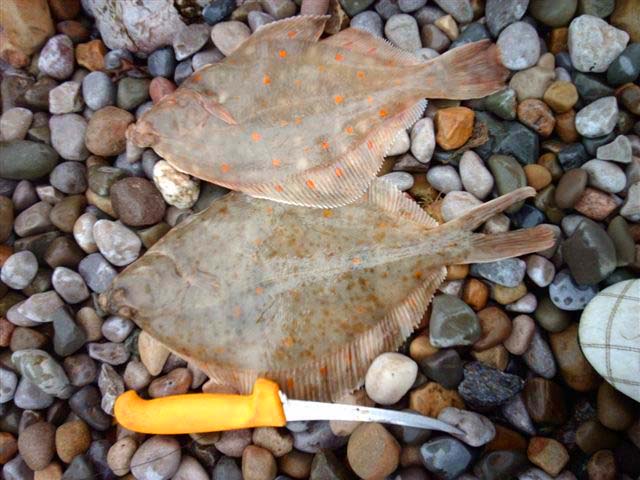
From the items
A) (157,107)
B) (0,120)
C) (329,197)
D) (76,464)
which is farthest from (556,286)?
(0,120)

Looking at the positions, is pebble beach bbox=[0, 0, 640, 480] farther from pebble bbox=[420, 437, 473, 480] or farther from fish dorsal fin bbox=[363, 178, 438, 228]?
fish dorsal fin bbox=[363, 178, 438, 228]

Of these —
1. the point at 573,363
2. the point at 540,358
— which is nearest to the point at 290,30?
the point at 540,358

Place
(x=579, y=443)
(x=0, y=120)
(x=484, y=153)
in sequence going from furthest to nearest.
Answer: (x=0, y=120)
(x=484, y=153)
(x=579, y=443)

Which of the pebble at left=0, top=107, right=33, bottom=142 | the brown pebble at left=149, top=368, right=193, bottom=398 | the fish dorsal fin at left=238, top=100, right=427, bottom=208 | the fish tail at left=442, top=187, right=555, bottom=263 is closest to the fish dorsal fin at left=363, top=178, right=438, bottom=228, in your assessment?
the fish dorsal fin at left=238, top=100, right=427, bottom=208

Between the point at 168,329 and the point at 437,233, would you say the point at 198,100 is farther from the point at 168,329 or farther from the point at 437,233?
the point at 437,233

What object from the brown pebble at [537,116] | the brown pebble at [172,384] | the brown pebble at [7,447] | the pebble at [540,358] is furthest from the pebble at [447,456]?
the brown pebble at [7,447]

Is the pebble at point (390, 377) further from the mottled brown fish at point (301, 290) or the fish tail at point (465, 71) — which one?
the fish tail at point (465, 71)

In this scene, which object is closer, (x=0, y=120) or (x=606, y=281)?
(x=606, y=281)
